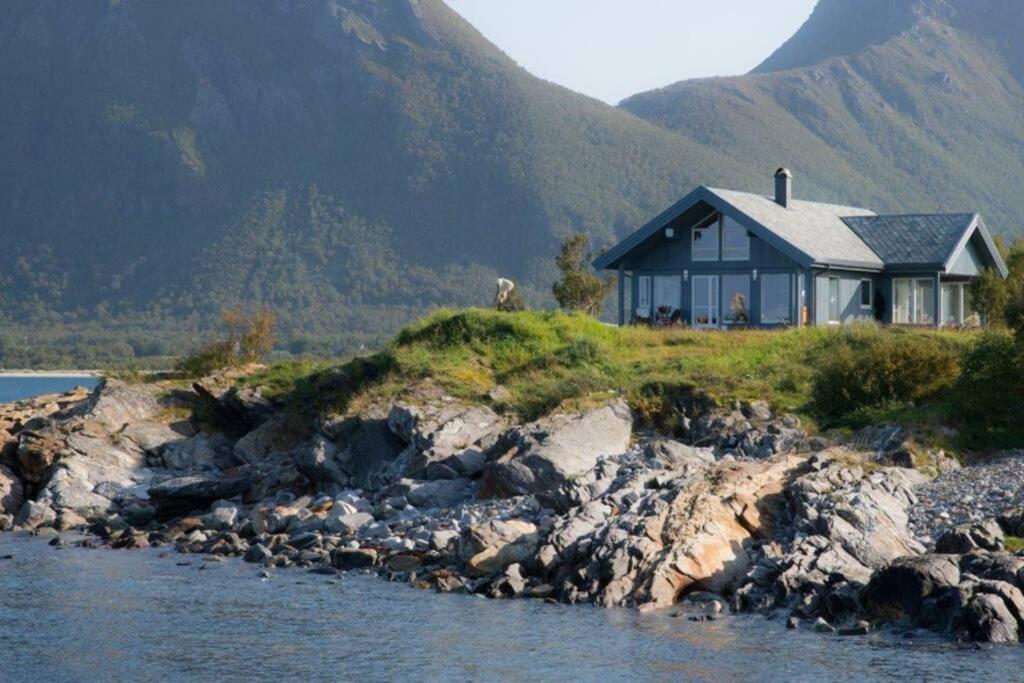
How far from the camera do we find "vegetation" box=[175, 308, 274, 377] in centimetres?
4472

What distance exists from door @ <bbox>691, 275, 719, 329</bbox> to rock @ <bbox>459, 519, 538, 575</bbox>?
22849mm

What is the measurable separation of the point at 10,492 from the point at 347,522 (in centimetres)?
1045

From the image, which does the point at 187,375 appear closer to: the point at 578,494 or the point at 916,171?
the point at 578,494

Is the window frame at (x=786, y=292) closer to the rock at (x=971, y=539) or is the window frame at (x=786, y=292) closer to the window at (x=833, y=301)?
the window at (x=833, y=301)

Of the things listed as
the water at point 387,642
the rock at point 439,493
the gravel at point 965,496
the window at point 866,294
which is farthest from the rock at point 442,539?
the window at point 866,294

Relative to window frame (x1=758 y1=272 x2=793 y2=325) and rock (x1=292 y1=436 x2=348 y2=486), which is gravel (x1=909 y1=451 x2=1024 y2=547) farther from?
window frame (x1=758 y1=272 x2=793 y2=325)

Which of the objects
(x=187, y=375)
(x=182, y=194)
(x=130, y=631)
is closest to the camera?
(x=130, y=631)

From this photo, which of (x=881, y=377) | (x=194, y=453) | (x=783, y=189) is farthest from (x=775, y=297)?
(x=194, y=453)

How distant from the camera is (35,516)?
31.9m

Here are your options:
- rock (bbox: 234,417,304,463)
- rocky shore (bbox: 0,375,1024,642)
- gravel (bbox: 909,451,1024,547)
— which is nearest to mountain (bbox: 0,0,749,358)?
rock (bbox: 234,417,304,463)

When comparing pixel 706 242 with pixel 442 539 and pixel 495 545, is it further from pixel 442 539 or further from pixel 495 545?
pixel 495 545

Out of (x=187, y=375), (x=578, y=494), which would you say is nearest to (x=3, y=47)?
(x=187, y=375)

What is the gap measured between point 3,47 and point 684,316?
474ft

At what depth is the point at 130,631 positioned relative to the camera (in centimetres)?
2111
